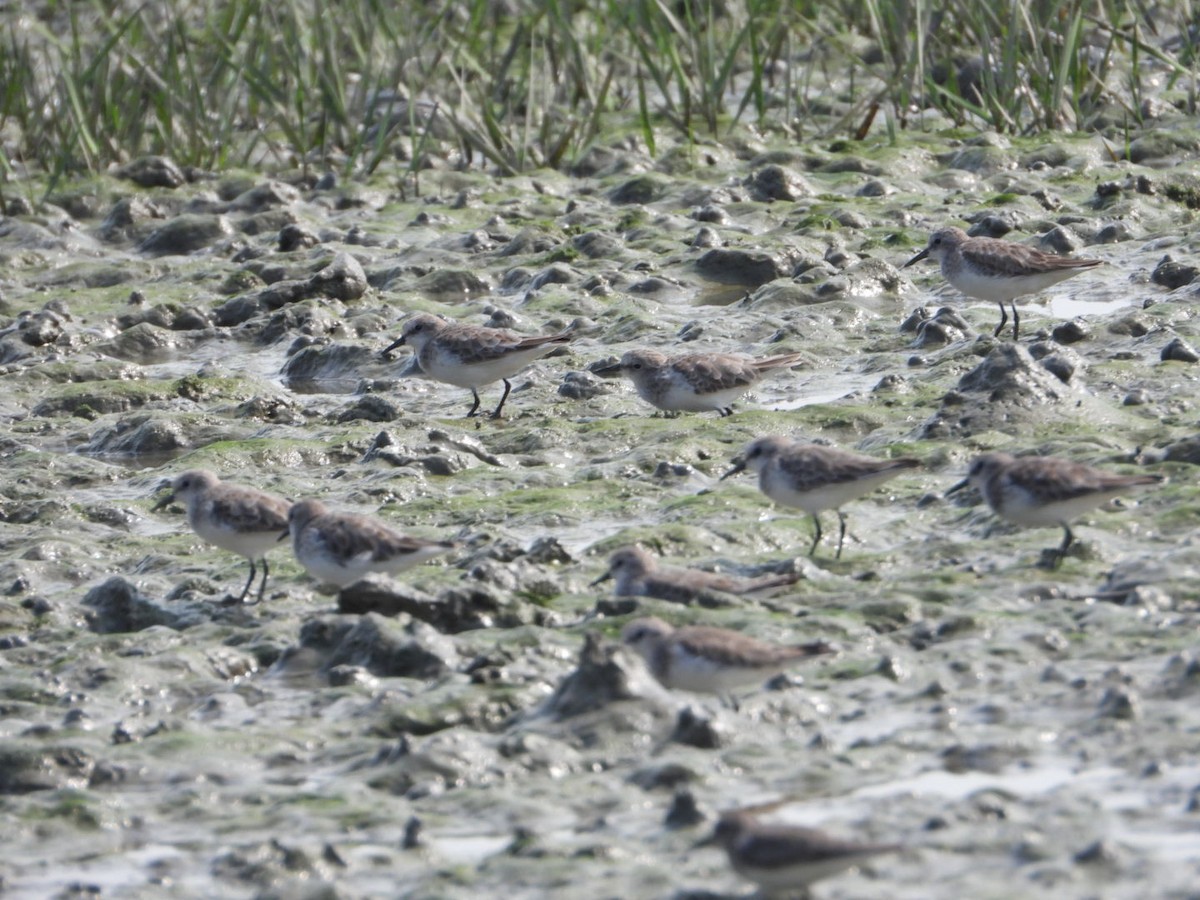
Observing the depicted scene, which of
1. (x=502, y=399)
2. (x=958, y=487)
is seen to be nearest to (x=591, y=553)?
(x=958, y=487)

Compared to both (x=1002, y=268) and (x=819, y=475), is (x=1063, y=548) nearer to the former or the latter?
(x=819, y=475)

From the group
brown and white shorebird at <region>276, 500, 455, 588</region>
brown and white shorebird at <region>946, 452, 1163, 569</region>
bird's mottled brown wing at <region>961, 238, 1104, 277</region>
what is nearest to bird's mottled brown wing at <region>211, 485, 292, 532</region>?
brown and white shorebird at <region>276, 500, 455, 588</region>

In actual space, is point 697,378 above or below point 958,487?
below

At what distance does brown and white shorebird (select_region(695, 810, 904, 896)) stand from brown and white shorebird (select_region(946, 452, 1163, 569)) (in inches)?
114

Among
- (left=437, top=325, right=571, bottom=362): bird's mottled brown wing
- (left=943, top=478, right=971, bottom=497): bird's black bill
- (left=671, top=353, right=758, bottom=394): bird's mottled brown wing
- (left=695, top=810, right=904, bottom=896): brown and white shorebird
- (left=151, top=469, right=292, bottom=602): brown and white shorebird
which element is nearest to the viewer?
(left=695, top=810, right=904, bottom=896): brown and white shorebird

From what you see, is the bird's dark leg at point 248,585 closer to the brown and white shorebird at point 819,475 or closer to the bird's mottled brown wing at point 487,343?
the brown and white shorebird at point 819,475

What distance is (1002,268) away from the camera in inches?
429

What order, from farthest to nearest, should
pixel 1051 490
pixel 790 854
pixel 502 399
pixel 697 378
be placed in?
pixel 502 399 < pixel 697 378 < pixel 1051 490 < pixel 790 854

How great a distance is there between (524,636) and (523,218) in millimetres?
8590

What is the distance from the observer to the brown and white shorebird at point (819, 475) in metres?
7.85

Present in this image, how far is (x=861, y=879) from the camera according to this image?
16.3ft

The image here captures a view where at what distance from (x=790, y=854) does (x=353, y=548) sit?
11.3ft

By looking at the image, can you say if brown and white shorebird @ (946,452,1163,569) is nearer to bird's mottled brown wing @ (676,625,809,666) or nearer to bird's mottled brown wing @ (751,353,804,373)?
bird's mottled brown wing @ (676,625,809,666)

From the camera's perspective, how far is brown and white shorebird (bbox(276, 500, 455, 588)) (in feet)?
25.3
